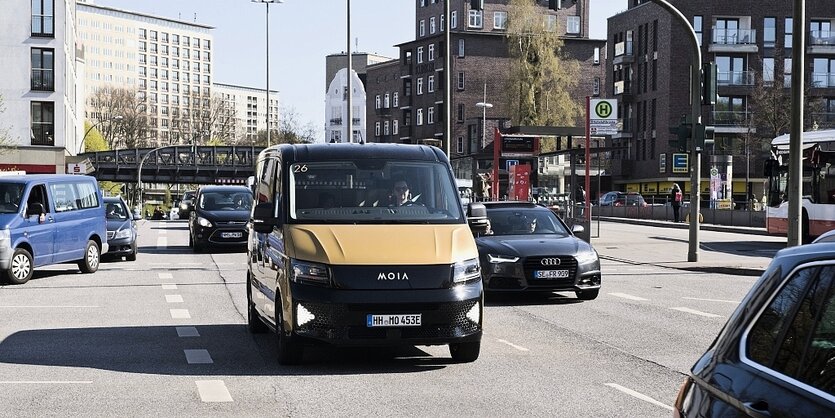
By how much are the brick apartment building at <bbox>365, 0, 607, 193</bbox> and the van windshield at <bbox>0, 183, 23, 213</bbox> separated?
270 ft

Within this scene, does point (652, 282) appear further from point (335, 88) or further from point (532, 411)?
point (335, 88)

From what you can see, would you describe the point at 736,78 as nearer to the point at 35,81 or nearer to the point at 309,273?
the point at 35,81

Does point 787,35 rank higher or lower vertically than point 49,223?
higher

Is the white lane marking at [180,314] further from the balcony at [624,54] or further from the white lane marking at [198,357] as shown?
the balcony at [624,54]

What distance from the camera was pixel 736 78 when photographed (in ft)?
284

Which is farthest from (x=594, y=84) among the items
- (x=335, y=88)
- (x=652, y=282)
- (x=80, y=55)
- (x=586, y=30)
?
(x=652, y=282)

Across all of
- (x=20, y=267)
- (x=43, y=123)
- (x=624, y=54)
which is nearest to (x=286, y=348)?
(x=20, y=267)

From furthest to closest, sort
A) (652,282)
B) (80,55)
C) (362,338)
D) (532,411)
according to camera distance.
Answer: (80,55)
(652,282)
(362,338)
(532,411)

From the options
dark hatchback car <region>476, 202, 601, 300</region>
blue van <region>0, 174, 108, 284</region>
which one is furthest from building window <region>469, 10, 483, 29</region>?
dark hatchback car <region>476, 202, 601, 300</region>

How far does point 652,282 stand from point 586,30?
3679 inches

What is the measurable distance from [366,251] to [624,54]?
87.7 meters

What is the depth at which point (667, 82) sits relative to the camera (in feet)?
288

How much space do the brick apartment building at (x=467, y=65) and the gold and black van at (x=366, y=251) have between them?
9098 centimetres

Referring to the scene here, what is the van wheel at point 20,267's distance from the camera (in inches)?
800
